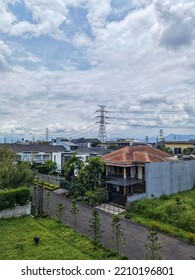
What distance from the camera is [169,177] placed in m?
30.7

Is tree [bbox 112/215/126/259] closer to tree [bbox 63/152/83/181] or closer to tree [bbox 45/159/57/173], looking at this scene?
tree [bbox 63/152/83/181]

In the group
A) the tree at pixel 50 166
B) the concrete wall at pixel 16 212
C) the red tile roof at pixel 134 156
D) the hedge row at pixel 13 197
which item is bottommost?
the concrete wall at pixel 16 212

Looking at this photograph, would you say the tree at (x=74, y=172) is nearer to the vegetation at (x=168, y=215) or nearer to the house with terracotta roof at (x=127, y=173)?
the house with terracotta roof at (x=127, y=173)

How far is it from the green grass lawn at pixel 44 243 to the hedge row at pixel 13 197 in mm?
1311

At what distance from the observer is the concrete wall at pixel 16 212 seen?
22219 millimetres

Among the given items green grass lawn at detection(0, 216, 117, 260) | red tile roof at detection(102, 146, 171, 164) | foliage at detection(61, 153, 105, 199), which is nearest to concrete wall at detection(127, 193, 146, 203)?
red tile roof at detection(102, 146, 171, 164)

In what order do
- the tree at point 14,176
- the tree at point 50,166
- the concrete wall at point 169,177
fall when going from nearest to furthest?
the tree at point 14,176, the concrete wall at point 169,177, the tree at point 50,166

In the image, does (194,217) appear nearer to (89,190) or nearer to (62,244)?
(62,244)

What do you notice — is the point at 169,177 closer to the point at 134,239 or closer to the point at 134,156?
the point at 134,156

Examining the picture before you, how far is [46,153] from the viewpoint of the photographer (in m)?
54.5

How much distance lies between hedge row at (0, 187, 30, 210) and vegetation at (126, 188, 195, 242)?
9433 mm

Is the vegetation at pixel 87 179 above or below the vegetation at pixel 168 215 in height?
above

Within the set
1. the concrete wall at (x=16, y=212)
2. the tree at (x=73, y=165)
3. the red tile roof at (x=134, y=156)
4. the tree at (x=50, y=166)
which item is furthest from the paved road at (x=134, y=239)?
the tree at (x=50, y=166)

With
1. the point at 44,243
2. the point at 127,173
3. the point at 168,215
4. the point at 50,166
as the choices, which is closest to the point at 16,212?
the point at 44,243
